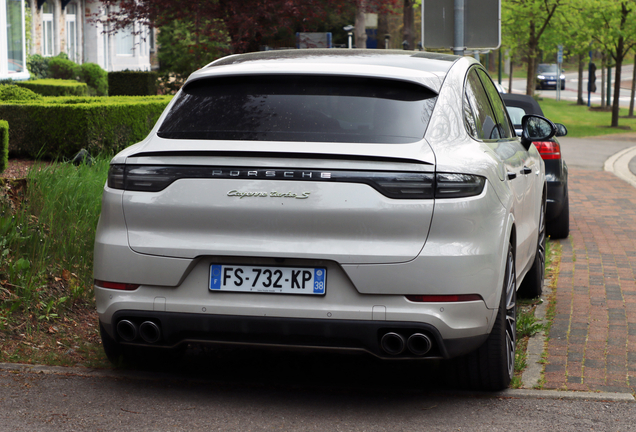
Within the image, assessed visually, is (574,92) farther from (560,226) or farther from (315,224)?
(315,224)

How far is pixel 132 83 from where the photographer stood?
26188mm

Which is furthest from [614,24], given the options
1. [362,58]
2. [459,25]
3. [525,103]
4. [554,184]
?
[362,58]

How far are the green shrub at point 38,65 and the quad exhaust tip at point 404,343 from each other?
963 inches

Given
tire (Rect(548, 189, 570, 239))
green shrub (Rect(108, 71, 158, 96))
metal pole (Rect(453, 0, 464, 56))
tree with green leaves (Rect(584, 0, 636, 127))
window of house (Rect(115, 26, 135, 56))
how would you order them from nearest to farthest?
tire (Rect(548, 189, 570, 239)) < metal pole (Rect(453, 0, 464, 56)) < green shrub (Rect(108, 71, 158, 96)) < tree with green leaves (Rect(584, 0, 636, 127)) < window of house (Rect(115, 26, 135, 56))

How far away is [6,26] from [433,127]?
750 inches

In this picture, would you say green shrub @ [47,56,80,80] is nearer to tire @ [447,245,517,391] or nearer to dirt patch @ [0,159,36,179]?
dirt patch @ [0,159,36,179]

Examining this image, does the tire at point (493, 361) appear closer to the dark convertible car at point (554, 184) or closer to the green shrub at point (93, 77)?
the dark convertible car at point (554, 184)

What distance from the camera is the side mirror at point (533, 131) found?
19.6 ft

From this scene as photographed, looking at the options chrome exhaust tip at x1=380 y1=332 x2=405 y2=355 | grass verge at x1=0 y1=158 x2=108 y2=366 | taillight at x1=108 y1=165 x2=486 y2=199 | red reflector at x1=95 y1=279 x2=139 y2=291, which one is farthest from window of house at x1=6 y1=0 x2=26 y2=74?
chrome exhaust tip at x1=380 y1=332 x2=405 y2=355

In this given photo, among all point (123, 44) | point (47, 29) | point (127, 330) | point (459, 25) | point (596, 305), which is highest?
point (47, 29)

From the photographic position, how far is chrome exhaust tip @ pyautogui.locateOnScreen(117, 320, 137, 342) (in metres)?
4.15

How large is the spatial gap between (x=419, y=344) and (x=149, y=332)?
1246mm

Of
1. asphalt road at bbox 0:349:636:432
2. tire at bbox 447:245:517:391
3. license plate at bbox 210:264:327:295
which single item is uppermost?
license plate at bbox 210:264:327:295

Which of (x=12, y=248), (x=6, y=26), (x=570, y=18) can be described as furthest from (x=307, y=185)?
(x=570, y=18)
